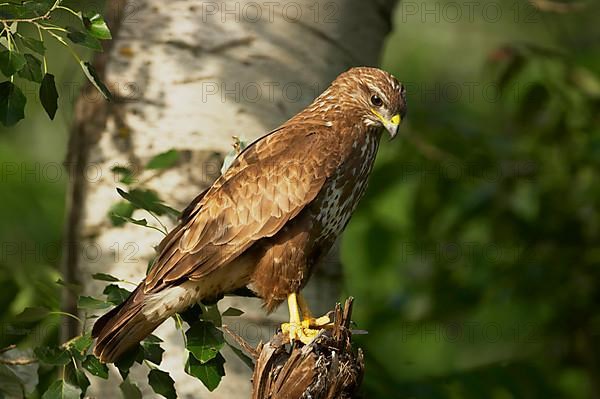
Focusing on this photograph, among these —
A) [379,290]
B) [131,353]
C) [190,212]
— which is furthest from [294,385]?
[379,290]

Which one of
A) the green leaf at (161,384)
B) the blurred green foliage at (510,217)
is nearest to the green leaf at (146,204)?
the green leaf at (161,384)

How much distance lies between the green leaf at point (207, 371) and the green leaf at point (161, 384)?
0.23ft

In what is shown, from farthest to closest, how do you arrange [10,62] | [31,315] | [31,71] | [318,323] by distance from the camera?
1. [318,323]
2. [31,315]
3. [31,71]
4. [10,62]

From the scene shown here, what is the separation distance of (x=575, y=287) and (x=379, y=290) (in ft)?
4.63

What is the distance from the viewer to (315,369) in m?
2.92

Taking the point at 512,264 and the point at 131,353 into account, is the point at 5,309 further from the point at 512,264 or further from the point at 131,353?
the point at 512,264

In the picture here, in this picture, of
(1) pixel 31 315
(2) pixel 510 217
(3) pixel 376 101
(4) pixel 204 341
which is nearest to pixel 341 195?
(3) pixel 376 101

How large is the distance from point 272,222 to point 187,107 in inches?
32.5

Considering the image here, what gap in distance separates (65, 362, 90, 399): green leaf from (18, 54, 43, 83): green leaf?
0.81m

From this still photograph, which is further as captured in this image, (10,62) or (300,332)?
(300,332)

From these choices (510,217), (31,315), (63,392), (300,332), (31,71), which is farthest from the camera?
(510,217)

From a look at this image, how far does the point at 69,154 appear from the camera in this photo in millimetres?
4246

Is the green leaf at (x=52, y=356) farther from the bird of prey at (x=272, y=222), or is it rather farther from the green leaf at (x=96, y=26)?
the green leaf at (x=96, y=26)

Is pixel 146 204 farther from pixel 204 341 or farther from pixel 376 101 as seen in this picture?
pixel 376 101
